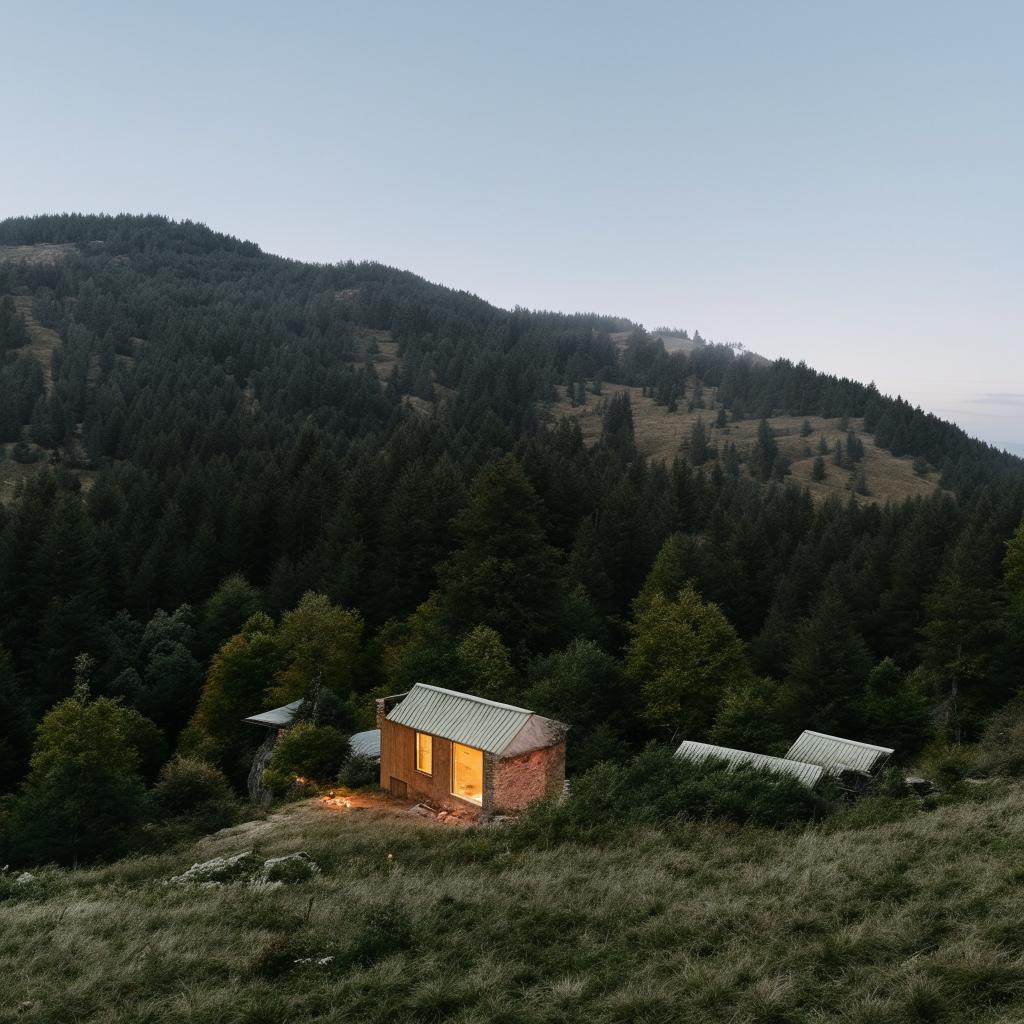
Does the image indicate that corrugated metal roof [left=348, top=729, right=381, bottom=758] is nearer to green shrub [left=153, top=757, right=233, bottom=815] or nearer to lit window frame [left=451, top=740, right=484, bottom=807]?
green shrub [left=153, top=757, right=233, bottom=815]

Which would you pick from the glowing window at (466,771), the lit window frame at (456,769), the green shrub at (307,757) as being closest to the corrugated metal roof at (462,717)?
the lit window frame at (456,769)

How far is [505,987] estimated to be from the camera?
32.1 feet

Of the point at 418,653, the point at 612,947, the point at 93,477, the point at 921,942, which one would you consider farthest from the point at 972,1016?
the point at 93,477

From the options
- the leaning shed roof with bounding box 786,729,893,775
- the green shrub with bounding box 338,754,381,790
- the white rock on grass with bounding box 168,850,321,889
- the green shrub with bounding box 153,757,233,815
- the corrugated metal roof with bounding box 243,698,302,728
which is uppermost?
the white rock on grass with bounding box 168,850,321,889

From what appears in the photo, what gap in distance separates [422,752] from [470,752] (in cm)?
242

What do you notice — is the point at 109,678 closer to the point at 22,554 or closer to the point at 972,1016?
the point at 22,554

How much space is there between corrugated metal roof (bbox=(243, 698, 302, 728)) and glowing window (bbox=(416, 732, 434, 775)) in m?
13.7

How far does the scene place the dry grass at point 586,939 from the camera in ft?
29.2

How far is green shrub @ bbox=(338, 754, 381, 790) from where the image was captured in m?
32.8

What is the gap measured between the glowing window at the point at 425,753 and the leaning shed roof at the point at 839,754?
47.0 ft

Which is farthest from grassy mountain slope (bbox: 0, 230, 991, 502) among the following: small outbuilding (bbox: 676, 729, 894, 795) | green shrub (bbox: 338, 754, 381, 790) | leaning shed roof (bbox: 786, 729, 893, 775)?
small outbuilding (bbox: 676, 729, 894, 795)

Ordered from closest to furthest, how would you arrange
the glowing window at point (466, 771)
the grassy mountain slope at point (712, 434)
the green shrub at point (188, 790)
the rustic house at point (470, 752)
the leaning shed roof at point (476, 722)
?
1. the rustic house at point (470, 752)
2. the leaning shed roof at point (476, 722)
3. the glowing window at point (466, 771)
4. the green shrub at point (188, 790)
5. the grassy mountain slope at point (712, 434)

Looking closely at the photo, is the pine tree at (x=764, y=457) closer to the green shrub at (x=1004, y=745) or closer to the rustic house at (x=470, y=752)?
the green shrub at (x=1004, y=745)

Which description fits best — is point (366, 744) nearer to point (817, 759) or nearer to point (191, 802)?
point (191, 802)
